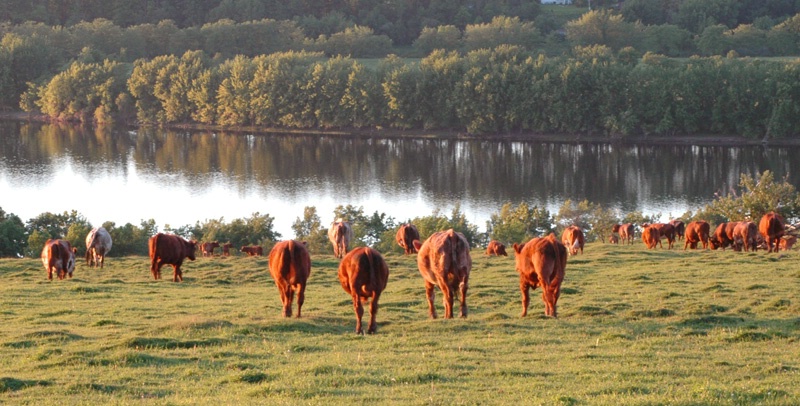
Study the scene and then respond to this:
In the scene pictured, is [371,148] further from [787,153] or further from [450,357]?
[450,357]

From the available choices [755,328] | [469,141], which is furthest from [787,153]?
[755,328]

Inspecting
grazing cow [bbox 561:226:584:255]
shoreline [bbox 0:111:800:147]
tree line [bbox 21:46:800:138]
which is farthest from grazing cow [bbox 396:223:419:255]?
shoreline [bbox 0:111:800:147]

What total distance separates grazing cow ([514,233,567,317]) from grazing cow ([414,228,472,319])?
986 millimetres

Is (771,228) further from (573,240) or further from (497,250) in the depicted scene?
(497,250)

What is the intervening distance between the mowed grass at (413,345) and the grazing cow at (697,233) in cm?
686

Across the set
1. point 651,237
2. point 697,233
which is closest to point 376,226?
point 651,237

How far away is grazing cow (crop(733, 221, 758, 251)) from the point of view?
2849 centimetres

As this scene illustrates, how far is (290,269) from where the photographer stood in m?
16.5

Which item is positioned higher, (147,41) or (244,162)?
(147,41)

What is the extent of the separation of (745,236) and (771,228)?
1026 millimetres

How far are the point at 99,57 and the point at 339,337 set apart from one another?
11343cm

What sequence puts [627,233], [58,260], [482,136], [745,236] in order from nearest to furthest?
1. [58,260]
2. [745,236]
3. [627,233]
4. [482,136]

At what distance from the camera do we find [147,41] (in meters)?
134

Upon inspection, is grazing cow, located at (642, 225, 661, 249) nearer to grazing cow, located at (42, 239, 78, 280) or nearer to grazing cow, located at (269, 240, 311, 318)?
grazing cow, located at (42, 239, 78, 280)
